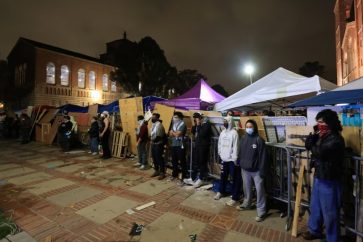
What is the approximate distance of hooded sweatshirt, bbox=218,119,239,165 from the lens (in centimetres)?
488

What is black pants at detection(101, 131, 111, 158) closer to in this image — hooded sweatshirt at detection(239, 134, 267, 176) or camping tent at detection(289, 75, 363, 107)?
hooded sweatshirt at detection(239, 134, 267, 176)

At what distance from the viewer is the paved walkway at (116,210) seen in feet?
12.4

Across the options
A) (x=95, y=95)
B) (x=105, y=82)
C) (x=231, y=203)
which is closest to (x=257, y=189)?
Answer: (x=231, y=203)

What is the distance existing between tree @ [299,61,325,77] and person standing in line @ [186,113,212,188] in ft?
137

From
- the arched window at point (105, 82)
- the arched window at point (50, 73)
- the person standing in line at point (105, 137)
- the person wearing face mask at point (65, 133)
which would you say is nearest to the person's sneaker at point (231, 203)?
the person standing in line at point (105, 137)

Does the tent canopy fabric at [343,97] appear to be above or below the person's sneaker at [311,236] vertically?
above

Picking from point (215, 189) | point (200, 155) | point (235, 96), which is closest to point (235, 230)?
point (215, 189)

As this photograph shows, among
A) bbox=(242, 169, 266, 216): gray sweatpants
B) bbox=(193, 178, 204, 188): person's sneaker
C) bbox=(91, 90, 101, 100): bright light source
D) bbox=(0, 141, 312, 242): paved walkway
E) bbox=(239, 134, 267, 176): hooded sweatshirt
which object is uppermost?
bbox=(91, 90, 101, 100): bright light source

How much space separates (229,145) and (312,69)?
144 feet

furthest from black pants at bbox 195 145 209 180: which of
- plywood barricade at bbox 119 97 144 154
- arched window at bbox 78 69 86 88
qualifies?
arched window at bbox 78 69 86 88

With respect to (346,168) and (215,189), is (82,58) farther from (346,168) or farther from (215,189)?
(346,168)

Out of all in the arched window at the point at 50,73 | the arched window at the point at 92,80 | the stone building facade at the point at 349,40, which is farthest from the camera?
the arched window at the point at 92,80

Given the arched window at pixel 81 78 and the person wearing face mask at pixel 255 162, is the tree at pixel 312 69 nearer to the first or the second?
the arched window at pixel 81 78

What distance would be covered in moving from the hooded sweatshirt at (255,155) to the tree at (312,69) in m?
42.8
